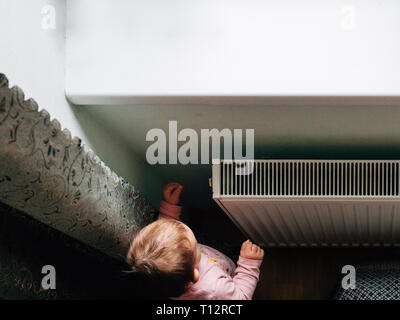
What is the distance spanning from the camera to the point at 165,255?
1027mm

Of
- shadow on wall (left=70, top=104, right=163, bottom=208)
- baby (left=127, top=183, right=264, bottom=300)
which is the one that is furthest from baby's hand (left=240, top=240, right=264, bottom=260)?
→ shadow on wall (left=70, top=104, right=163, bottom=208)

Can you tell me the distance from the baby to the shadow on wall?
0.69 feet

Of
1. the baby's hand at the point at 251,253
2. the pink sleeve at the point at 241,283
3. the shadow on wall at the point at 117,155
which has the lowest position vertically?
the pink sleeve at the point at 241,283

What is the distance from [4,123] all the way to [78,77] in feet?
1.06

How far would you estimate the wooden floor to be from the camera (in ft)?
5.68

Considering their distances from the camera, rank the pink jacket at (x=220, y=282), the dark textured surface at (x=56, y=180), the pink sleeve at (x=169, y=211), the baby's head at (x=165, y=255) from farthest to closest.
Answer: the pink sleeve at (x=169, y=211), the pink jacket at (x=220, y=282), the baby's head at (x=165, y=255), the dark textured surface at (x=56, y=180)

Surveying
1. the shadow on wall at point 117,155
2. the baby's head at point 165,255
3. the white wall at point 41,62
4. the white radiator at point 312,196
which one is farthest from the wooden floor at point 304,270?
the white wall at point 41,62

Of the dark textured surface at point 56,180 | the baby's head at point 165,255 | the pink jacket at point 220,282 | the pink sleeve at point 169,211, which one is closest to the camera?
the dark textured surface at point 56,180

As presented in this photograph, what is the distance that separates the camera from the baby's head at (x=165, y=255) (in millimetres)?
1027

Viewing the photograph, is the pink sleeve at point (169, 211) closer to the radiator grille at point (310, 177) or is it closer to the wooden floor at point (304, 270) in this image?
the radiator grille at point (310, 177)

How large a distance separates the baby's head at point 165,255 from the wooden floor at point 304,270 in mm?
748

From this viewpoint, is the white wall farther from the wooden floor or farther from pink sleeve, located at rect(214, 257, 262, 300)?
the wooden floor

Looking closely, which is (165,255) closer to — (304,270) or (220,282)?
(220,282)

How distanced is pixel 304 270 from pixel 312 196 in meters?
0.67
